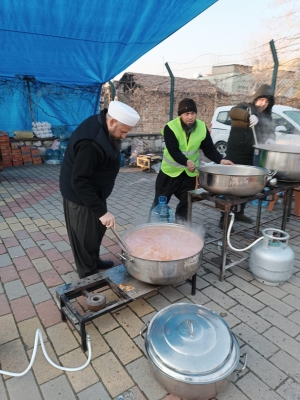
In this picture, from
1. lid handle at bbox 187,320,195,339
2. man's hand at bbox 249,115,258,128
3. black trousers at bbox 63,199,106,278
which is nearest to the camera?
lid handle at bbox 187,320,195,339

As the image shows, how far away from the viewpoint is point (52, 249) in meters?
3.41

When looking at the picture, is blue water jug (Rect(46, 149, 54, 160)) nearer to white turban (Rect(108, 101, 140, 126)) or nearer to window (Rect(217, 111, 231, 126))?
window (Rect(217, 111, 231, 126))

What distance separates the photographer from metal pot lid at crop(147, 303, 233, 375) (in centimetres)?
148

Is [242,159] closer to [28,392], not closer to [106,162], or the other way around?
[106,162]

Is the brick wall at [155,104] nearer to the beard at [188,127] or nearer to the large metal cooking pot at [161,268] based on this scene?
the beard at [188,127]

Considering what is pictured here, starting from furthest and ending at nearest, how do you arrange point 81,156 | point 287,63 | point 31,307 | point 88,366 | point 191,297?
1. point 287,63
2. point 191,297
3. point 31,307
4. point 81,156
5. point 88,366

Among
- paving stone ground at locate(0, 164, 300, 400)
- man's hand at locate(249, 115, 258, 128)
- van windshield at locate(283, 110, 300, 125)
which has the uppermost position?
van windshield at locate(283, 110, 300, 125)

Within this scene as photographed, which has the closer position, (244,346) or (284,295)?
(244,346)

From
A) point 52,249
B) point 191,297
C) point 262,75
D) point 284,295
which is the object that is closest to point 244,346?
point 191,297

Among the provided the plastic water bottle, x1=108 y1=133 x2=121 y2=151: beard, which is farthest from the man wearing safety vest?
x1=108 y1=133 x2=121 y2=151: beard

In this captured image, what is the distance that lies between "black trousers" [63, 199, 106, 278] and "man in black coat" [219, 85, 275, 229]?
2.21 meters

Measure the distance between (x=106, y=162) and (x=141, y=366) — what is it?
151 centimetres

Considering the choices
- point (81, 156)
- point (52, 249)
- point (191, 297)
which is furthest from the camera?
point (52, 249)

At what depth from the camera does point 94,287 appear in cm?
228
